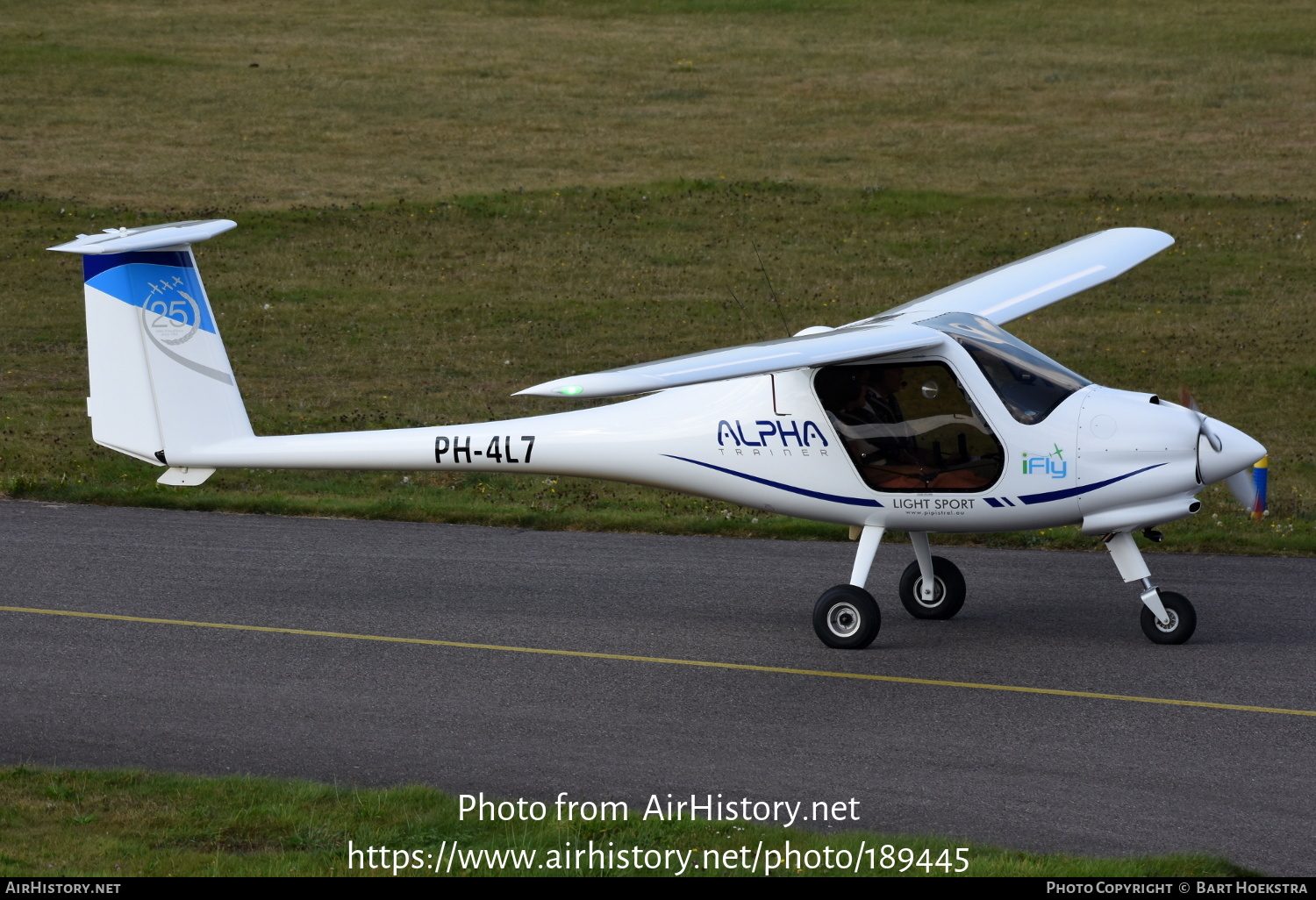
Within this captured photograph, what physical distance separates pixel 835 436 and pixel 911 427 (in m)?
0.58

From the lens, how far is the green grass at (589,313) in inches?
669

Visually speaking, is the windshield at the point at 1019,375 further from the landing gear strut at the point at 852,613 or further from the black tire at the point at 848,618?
the black tire at the point at 848,618

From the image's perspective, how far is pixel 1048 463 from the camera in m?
11.2

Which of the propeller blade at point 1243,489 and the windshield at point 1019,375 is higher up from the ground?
the windshield at point 1019,375

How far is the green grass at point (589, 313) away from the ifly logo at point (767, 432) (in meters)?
3.81

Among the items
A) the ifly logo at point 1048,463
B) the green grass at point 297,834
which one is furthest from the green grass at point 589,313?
the green grass at point 297,834

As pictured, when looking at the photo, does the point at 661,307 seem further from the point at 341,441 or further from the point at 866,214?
the point at 341,441

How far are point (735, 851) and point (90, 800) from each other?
366cm

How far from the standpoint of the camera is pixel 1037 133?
4159 cm

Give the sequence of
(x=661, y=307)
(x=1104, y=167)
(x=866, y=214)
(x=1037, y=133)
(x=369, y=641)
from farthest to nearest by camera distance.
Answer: (x=1037, y=133) → (x=1104, y=167) → (x=866, y=214) → (x=661, y=307) → (x=369, y=641)

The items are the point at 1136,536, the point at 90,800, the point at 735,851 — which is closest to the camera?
the point at 735,851

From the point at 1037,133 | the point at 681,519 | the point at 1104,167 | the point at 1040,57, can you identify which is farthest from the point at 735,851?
the point at 1040,57

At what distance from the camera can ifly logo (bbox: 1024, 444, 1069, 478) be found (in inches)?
440

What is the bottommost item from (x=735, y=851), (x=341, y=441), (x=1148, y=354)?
(x=1148, y=354)
